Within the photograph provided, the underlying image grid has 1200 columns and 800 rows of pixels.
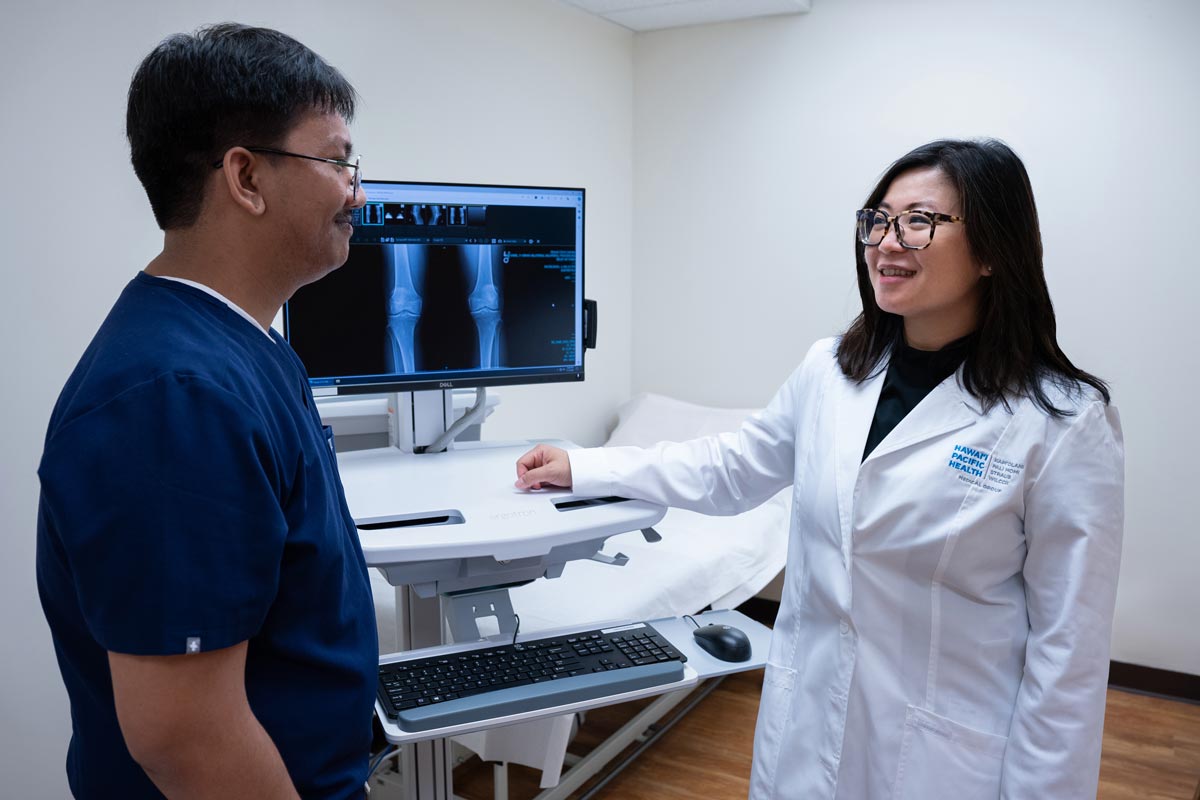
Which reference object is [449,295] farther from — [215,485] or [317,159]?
[215,485]

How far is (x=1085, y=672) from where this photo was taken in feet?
3.64

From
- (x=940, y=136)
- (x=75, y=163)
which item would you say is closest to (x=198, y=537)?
(x=75, y=163)

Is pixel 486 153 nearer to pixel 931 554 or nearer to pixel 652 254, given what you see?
pixel 652 254

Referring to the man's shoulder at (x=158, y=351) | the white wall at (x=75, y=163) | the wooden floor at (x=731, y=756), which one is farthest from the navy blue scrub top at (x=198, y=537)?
the wooden floor at (x=731, y=756)

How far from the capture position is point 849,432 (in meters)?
1.33

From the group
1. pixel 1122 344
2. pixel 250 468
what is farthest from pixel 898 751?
pixel 1122 344

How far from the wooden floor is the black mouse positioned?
3.41 feet

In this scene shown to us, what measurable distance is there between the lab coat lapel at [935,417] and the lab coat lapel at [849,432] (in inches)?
1.5

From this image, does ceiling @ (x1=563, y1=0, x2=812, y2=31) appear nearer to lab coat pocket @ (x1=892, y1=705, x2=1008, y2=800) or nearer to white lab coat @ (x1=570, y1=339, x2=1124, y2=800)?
white lab coat @ (x1=570, y1=339, x2=1124, y2=800)

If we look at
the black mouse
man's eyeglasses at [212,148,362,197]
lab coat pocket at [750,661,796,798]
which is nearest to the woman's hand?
the black mouse

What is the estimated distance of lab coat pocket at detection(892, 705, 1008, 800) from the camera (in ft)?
3.87

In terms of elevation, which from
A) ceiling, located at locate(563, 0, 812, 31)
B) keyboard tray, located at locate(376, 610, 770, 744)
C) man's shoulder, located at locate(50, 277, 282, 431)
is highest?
ceiling, located at locate(563, 0, 812, 31)

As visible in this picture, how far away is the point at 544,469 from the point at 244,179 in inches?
30.9

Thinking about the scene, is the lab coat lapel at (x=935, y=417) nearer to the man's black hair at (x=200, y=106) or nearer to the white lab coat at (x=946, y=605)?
the white lab coat at (x=946, y=605)
